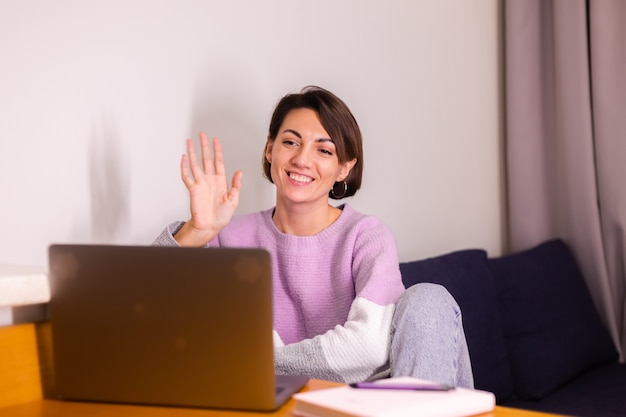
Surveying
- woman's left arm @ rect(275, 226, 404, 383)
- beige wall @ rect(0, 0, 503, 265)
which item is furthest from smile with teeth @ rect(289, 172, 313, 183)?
woman's left arm @ rect(275, 226, 404, 383)

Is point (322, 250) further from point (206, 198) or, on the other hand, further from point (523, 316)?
point (523, 316)

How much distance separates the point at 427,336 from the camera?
5.49 feet

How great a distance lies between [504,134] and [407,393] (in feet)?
7.83

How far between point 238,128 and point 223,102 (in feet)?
0.28

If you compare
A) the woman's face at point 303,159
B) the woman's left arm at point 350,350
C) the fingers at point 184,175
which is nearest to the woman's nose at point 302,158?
the woman's face at point 303,159

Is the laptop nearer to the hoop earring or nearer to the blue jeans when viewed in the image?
the blue jeans

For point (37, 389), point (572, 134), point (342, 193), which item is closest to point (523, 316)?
point (572, 134)

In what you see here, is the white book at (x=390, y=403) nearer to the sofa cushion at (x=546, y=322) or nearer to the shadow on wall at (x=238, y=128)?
the shadow on wall at (x=238, y=128)

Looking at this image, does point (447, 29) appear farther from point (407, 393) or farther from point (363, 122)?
point (407, 393)

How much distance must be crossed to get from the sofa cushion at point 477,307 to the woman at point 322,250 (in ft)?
1.18

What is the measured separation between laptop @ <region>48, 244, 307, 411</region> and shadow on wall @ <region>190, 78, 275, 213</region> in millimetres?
1027

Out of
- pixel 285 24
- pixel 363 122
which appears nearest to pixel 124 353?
pixel 285 24

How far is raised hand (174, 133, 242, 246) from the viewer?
1.89m

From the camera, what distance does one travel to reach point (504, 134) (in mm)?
Answer: 3289
